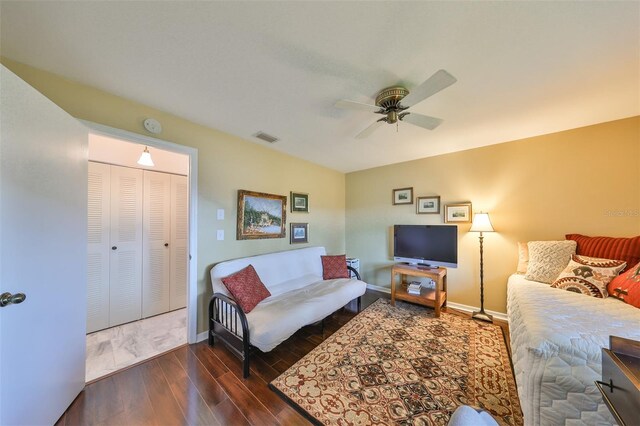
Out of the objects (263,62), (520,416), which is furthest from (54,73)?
(520,416)

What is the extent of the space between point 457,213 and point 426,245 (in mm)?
641

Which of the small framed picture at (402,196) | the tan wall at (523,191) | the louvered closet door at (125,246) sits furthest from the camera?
the small framed picture at (402,196)

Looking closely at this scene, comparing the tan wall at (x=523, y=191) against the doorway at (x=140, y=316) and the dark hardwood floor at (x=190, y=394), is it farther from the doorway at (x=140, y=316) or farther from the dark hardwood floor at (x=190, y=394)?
the doorway at (x=140, y=316)

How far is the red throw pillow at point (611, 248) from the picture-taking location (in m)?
1.85

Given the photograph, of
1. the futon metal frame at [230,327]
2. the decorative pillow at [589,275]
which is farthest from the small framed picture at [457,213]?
the futon metal frame at [230,327]

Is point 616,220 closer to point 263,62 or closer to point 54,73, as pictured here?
point 263,62

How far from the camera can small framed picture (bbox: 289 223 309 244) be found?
333cm

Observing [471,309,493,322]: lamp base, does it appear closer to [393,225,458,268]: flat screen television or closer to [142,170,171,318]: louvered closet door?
[393,225,458,268]: flat screen television

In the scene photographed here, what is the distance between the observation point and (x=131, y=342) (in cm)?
218

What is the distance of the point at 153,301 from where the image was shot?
109 inches

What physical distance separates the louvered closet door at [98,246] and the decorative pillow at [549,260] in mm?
4788

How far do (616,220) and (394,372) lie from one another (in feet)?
9.03

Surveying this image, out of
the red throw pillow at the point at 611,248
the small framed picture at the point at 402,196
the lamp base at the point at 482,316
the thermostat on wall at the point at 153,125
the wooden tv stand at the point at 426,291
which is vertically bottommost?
the lamp base at the point at 482,316

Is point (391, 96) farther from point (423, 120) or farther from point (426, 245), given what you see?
point (426, 245)
